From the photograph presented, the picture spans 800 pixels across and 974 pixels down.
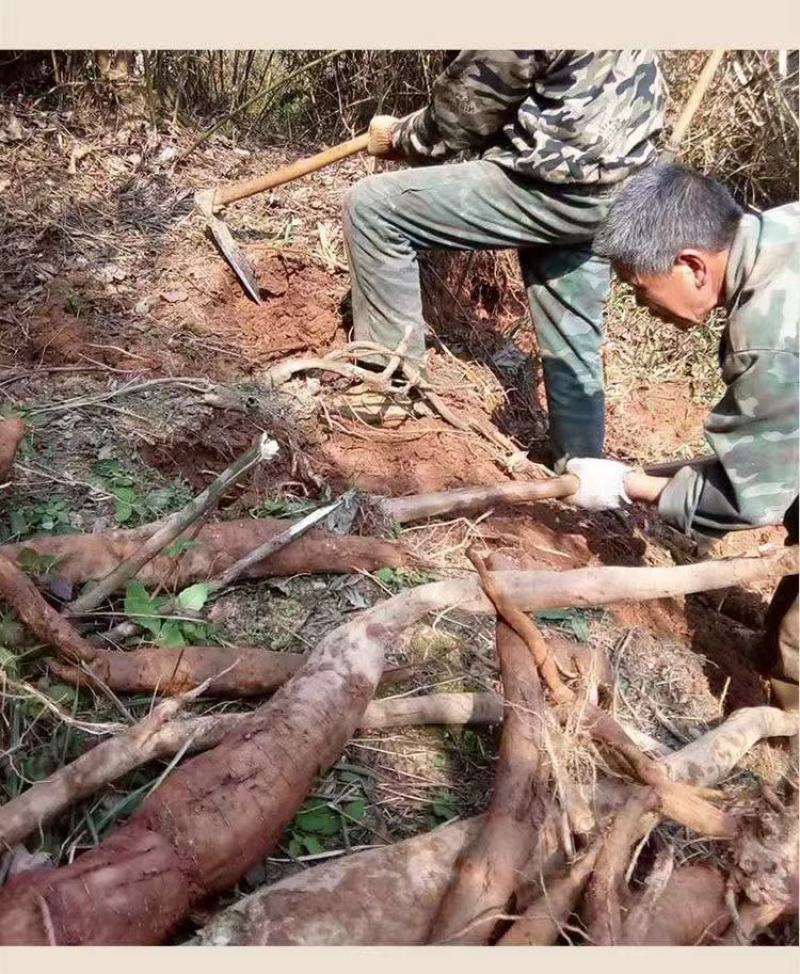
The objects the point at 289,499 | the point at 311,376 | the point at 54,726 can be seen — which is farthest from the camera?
the point at 311,376

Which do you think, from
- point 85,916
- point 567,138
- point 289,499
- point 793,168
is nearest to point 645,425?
point 793,168

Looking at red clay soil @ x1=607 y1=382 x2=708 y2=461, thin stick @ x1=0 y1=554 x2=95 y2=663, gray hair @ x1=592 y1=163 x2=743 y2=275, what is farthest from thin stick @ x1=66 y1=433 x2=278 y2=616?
red clay soil @ x1=607 y1=382 x2=708 y2=461

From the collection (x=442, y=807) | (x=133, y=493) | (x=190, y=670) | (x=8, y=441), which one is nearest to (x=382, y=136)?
(x=133, y=493)

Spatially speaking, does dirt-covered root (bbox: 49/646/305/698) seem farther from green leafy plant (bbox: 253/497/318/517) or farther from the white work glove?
the white work glove

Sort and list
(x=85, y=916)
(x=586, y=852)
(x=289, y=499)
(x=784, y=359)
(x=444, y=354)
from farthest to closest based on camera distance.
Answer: (x=444, y=354) < (x=289, y=499) < (x=784, y=359) < (x=586, y=852) < (x=85, y=916)

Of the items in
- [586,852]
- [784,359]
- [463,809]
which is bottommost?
[463,809]

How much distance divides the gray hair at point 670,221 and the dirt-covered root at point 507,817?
0.88 meters

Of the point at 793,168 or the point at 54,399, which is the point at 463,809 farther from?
the point at 793,168

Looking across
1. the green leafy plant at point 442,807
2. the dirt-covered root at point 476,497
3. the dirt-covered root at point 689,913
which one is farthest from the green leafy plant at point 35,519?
the dirt-covered root at point 689,913

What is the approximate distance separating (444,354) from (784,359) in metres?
2.25

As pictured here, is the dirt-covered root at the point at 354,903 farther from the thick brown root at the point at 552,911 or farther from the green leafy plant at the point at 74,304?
the green leafy plant at the point at 74,304

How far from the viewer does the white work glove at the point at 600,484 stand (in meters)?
2.79

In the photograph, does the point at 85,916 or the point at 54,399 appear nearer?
the point at 85,916

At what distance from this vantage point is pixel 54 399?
2.95 m
